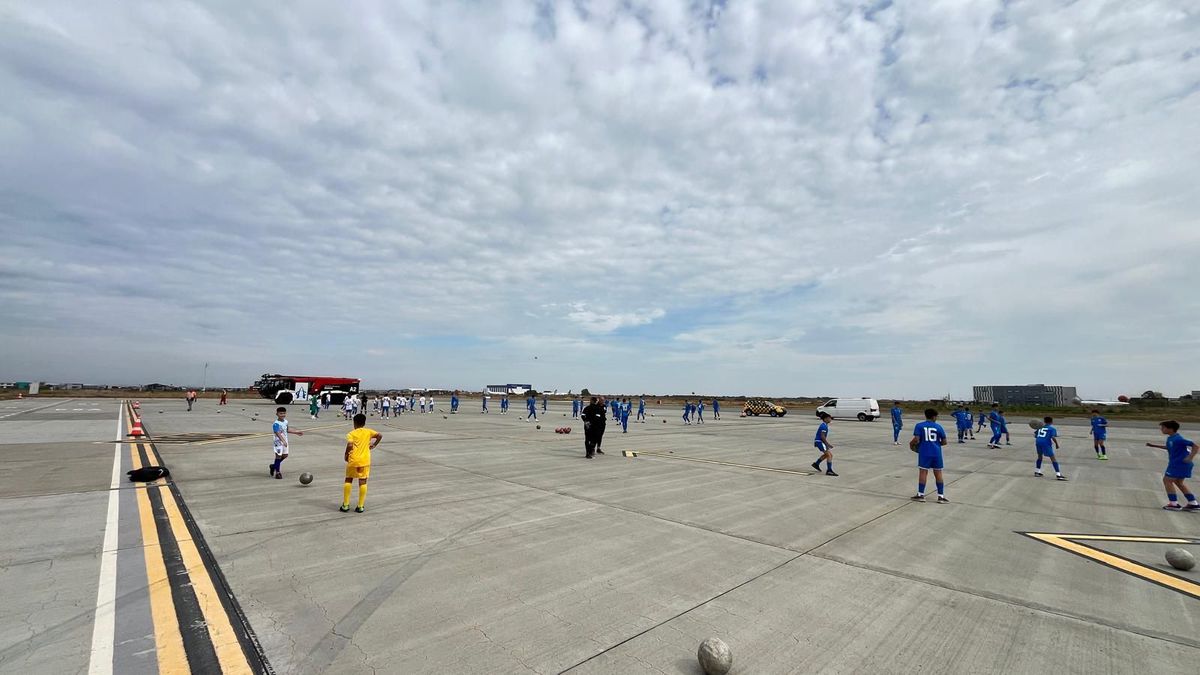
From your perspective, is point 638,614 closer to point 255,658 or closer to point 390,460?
point 255,658

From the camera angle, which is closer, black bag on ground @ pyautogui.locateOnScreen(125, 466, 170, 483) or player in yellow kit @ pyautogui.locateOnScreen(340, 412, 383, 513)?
player in yellow kit @ pyautogui.locateOnScreen(340, 412, 383, 513)

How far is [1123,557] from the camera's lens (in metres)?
5.99

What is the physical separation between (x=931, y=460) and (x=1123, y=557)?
2.98 m

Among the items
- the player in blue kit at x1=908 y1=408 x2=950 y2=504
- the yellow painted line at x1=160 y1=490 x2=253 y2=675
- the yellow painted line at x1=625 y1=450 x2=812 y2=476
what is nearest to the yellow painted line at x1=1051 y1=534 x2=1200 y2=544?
the player in blue kit at x1=908 y1=408 x2=950 y2=504

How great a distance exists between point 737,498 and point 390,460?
28.8 ft

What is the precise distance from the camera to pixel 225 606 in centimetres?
406

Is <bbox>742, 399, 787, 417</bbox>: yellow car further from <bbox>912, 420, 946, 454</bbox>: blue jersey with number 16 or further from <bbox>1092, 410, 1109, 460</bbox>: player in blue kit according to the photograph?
<bbox>912, 420, 946, 454</bbox>: blue jersey with number 16

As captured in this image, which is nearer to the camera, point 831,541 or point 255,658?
point 255,658

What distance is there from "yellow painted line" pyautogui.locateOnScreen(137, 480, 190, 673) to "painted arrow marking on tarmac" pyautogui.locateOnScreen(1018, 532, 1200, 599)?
8.63 meters

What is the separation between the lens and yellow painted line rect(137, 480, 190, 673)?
3.22 m

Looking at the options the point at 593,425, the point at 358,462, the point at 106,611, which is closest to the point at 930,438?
the point at 593,425

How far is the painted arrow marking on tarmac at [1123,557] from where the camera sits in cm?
510

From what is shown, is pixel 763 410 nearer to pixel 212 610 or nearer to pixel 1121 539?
pixel 1121 539

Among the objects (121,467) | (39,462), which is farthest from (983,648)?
(39,462)
